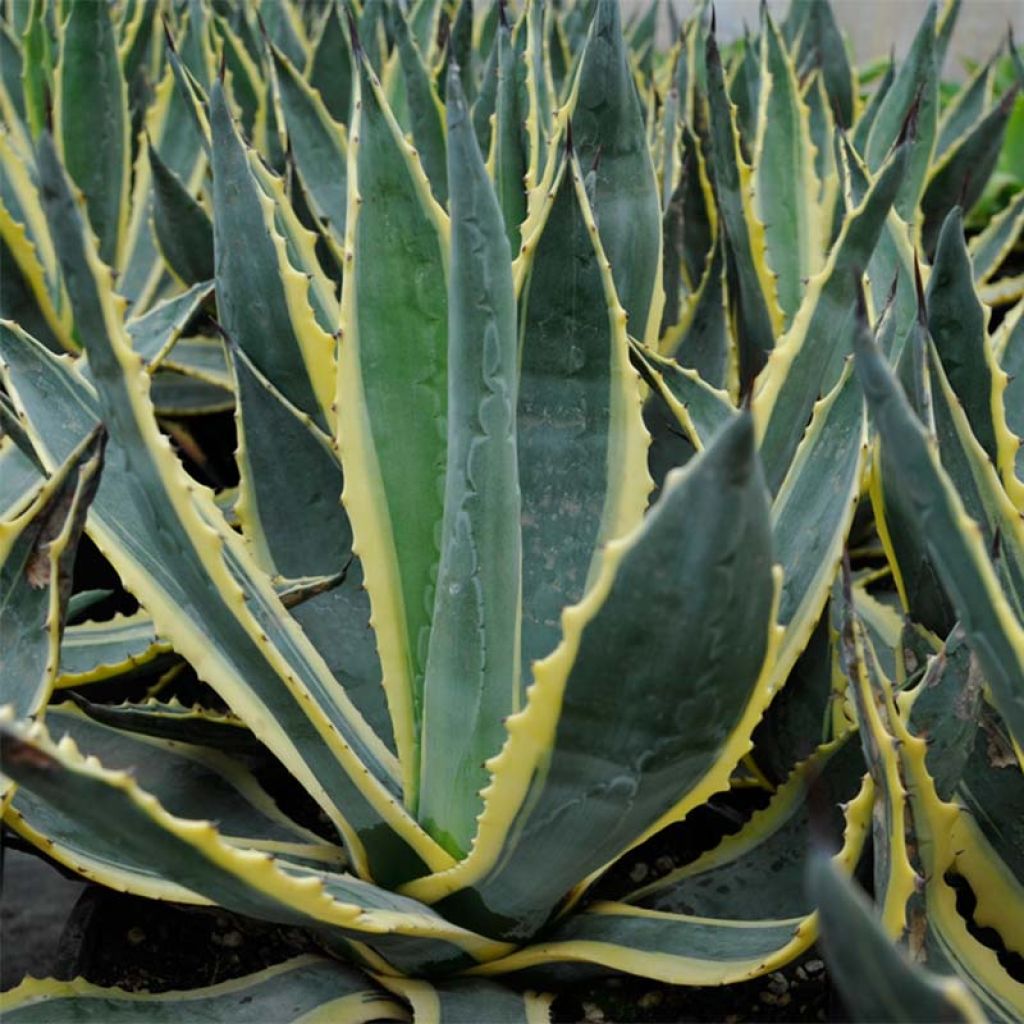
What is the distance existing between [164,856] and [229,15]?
64.8 inches

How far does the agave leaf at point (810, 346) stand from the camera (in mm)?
679

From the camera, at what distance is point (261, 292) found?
82cm

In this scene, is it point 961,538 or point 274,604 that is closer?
point 961,538

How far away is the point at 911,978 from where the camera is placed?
352mm

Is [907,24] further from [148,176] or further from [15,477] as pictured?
[15,477]

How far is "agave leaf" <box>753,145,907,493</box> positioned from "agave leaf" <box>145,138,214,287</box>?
629 millimetres

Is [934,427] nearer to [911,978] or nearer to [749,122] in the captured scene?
[911,978]

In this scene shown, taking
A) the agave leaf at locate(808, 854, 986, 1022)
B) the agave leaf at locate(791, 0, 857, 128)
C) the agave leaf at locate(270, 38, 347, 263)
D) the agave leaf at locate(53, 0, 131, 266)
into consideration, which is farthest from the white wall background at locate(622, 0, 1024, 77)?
the agave leaf at locate(808, 854, 986, 1022)

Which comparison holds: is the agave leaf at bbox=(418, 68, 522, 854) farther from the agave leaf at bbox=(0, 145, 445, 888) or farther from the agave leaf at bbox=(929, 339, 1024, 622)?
the agave leaf at bbox=(929, 339, 1024, 622)

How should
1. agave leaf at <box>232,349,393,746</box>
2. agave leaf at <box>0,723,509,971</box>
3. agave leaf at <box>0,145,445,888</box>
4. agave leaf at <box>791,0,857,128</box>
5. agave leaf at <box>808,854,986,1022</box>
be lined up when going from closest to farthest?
agave leaf at <box>808,854,986,1022</box>
agave leaf at <box>0,723,509,971</box>
agave leaf at <box>0,145,445,888</box>
agave leaf at <box>232,349,393,746</box>
agave leaf at <box>791,0,857,128</box>

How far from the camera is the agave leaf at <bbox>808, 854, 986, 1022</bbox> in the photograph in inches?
13.5

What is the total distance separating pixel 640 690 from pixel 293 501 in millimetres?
337

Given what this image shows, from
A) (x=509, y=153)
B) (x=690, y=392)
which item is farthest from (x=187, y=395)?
(x=690, y=392)

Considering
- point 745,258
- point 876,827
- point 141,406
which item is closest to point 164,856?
point 141,406
